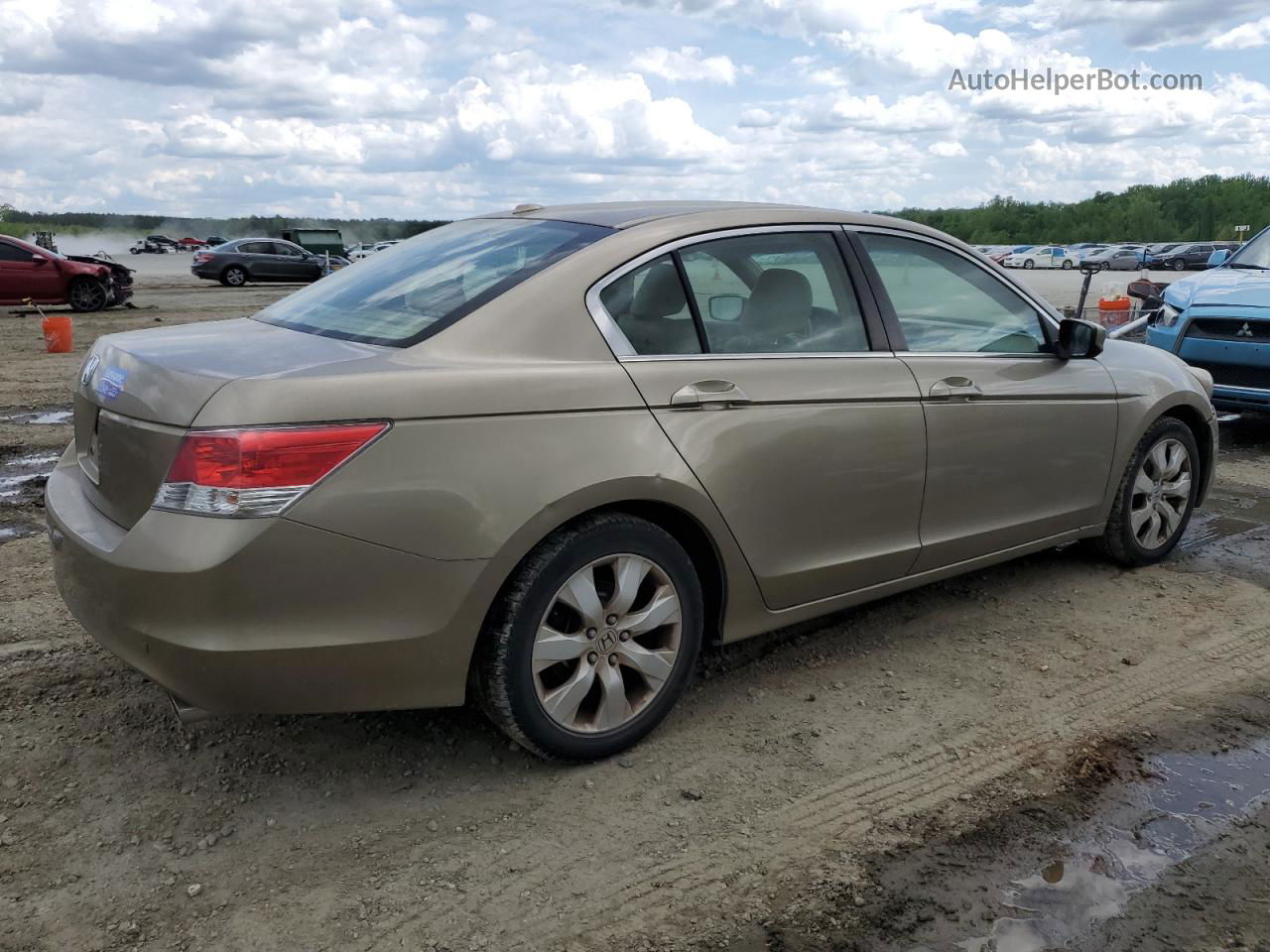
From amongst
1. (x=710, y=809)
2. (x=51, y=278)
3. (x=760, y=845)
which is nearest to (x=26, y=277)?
(x=51, y=278)

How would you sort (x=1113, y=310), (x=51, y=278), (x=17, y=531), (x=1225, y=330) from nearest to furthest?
(x=17, y=531)
(x=1225, y=330)
(x=1113, y=310)
(x=51, y=278)

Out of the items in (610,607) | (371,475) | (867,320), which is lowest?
(610,607)

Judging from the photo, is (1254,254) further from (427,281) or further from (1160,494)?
(427,281)

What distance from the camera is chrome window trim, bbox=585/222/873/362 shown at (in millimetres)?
3189

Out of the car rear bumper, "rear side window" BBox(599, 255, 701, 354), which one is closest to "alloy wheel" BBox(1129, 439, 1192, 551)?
"rear side window" BBox(599, 255, 701, 354)

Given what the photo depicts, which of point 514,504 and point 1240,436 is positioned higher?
point 514,504

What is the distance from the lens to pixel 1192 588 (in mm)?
4809

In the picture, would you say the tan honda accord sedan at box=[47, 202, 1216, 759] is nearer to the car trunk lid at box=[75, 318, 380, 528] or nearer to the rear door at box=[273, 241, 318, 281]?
the car trunk lid at box=[75, 318, 380, 528]

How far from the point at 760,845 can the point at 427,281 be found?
76.3 inches

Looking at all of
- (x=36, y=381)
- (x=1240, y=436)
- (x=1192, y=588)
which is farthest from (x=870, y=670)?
(x=36, y=381)

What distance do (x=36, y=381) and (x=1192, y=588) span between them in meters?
10.0

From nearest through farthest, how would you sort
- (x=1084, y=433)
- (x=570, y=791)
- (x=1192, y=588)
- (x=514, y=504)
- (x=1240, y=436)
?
(x=514, y=504) → (x=570, y=791) → (x=1084, y=433) → (x=1192, y=588) → (x=1240, y=436)

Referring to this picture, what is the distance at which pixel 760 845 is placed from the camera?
2.83 meters

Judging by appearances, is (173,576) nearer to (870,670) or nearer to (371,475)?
(371,475)
